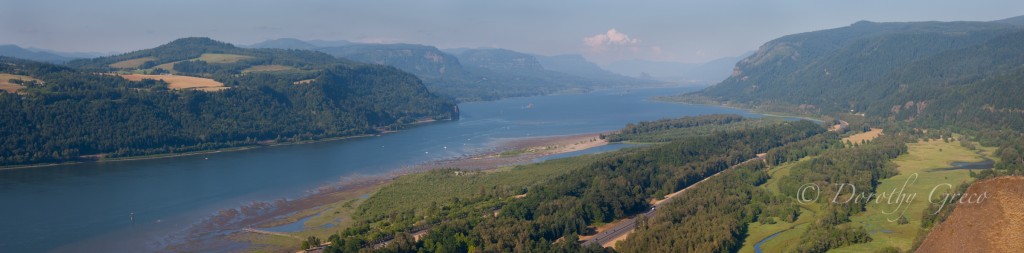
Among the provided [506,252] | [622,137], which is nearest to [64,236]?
[506,252]

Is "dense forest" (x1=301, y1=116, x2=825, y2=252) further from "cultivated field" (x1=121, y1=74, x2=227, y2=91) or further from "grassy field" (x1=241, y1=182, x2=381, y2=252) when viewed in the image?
"cultivated field" (x1=121, y1=74, x2=227, y2=91)

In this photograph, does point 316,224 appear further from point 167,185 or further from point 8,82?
point 8,82

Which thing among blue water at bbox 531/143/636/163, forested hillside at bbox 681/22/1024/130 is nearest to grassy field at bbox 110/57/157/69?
blue water at bbox 531/143/636/163

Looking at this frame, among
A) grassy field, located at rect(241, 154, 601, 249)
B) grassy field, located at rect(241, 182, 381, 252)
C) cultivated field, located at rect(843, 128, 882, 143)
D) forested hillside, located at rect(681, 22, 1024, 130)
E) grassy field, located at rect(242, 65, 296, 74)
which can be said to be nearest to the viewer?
grassy field, located at rect(241, 182, 381, 252)

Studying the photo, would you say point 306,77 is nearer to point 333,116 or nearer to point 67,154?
point 333,116

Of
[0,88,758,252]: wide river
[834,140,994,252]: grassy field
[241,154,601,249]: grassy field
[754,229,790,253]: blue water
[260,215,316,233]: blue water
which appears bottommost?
[0,88,758,252]: wide river
